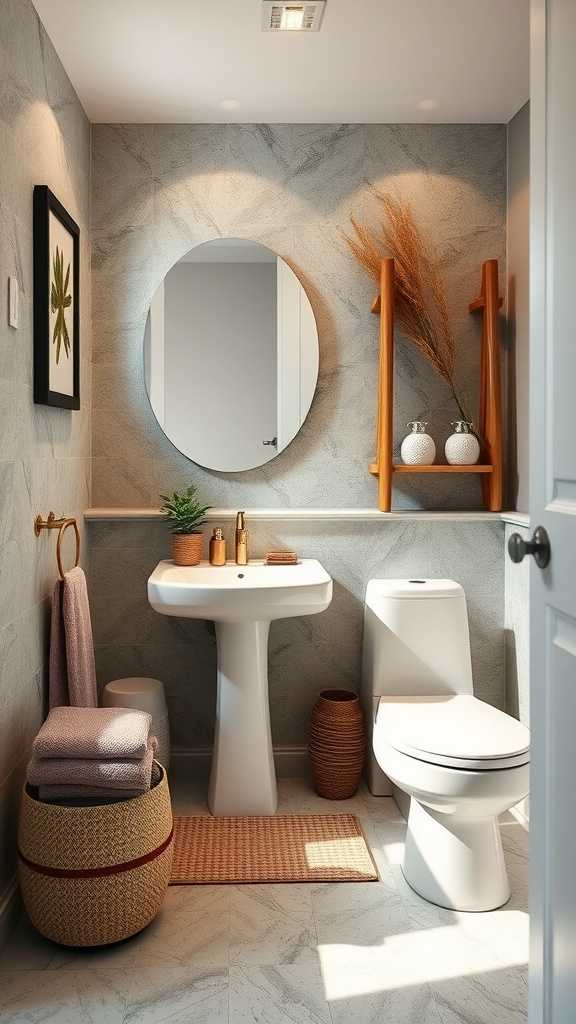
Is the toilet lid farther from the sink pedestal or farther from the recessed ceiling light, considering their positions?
the recessed ceiling light

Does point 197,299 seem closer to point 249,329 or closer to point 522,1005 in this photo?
point 249,329

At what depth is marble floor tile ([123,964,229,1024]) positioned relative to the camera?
176cm

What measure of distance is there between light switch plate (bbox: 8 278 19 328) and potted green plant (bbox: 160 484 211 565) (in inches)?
36.8

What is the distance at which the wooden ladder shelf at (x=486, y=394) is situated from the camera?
9.42 ft

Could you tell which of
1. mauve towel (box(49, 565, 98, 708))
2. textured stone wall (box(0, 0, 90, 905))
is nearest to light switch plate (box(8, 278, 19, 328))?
textured stone wall (box(0, 0, 90, 905))

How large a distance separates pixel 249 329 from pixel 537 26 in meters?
1.74

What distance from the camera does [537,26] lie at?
4.47 ft

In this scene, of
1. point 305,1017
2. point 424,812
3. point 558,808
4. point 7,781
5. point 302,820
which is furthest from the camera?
point 302,820

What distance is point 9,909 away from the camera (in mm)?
2066

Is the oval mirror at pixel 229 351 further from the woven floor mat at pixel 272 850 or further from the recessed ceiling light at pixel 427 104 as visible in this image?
the woven floor mat at pixel 272 850

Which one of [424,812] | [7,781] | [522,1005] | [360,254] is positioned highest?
[360,254]

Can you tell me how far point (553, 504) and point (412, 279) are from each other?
1.86m

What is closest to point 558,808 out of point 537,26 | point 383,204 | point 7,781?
point 537,26

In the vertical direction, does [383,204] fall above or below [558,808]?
above
